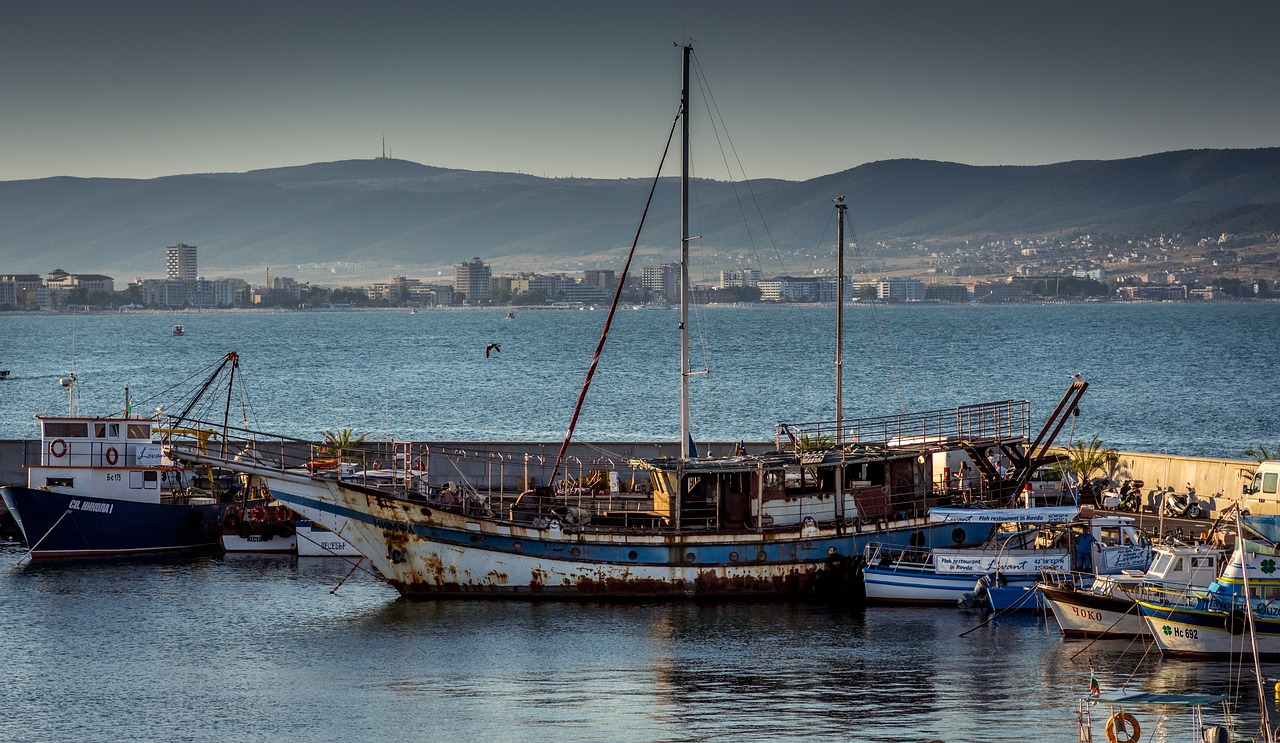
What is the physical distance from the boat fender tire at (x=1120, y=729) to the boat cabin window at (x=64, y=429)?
32.7 m

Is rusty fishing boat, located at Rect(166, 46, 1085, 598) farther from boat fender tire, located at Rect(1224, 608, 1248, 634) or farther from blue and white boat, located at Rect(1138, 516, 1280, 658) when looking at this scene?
boat fender tire, located at Rect(1224, 608, 1248, 634)

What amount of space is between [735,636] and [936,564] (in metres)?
6.00

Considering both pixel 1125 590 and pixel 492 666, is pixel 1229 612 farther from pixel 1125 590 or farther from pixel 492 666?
pixel 492 666

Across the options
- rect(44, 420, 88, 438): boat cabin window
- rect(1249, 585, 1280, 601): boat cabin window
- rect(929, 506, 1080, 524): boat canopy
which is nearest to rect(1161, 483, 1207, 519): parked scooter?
rect(929, 506, 1080, 524): boat canopy

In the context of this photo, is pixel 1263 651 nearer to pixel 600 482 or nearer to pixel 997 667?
pixel 997 667

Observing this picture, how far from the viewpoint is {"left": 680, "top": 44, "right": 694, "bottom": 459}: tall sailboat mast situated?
40.0 metres

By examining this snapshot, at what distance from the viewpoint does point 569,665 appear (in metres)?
33.1

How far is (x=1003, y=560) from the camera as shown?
38.3 meters

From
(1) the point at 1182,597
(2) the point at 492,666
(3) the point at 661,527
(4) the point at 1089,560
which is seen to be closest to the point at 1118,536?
(4) the point at 1089,560

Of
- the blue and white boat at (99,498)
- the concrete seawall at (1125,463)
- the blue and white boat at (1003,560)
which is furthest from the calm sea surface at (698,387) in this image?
the blue and white boat at (1003,560)

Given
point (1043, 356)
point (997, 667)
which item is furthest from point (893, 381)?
point (997, 667)

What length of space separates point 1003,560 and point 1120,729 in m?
13.7

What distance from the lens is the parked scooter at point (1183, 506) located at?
4397 cm

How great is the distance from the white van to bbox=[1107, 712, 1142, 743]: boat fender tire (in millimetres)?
16228
